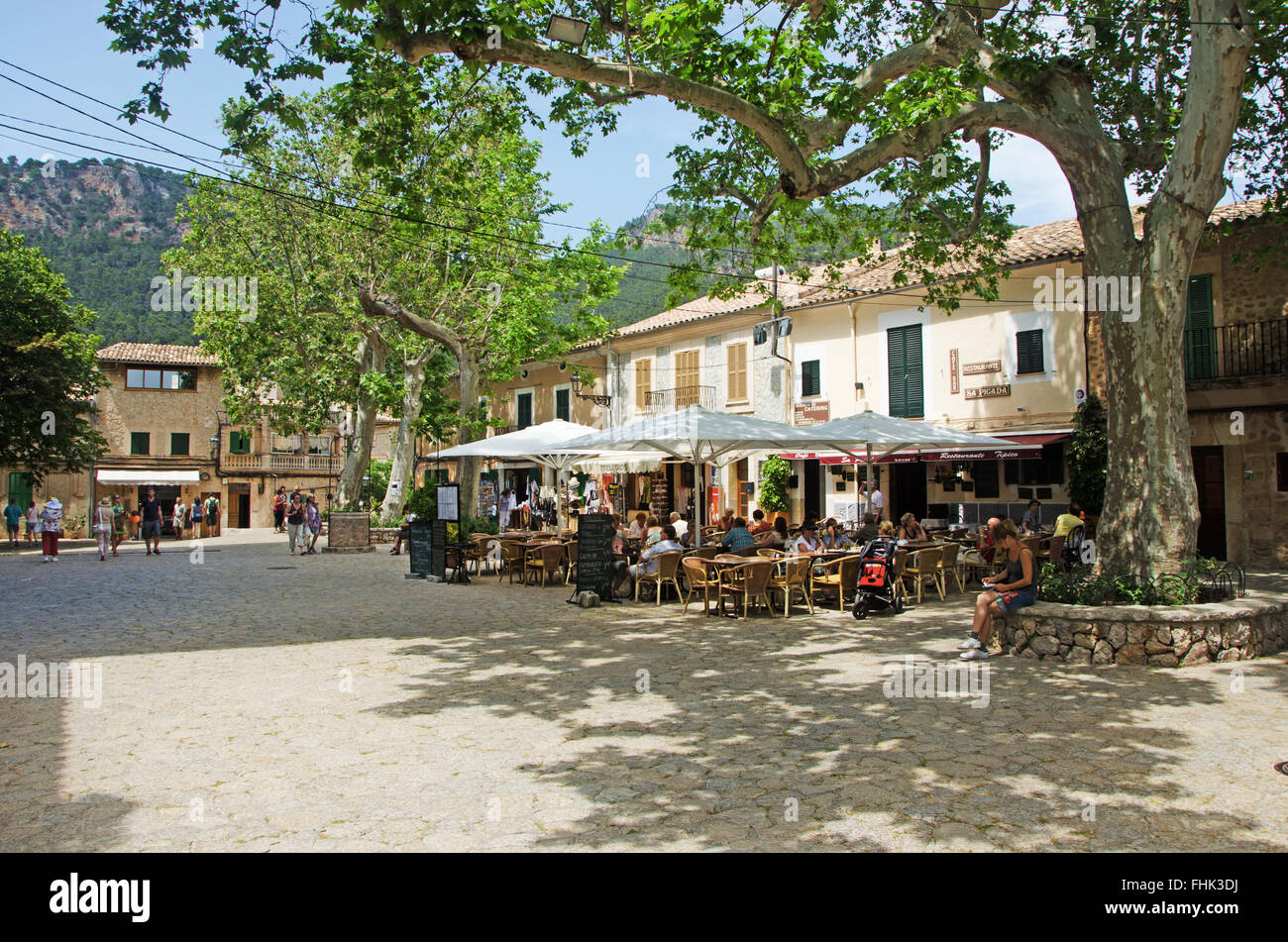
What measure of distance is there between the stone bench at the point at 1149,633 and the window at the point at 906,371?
1282 cm

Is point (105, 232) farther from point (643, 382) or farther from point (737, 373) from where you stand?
point (737, 373)

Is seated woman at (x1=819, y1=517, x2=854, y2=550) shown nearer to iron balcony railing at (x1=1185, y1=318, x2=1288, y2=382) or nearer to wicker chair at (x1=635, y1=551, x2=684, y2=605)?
wicker chair at (x1=635, y1=551, x2=684, y2=605)

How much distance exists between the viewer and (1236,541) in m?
15.7

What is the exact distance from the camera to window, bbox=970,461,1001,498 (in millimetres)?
18859

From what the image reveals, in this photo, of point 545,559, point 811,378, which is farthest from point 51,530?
point 811,378

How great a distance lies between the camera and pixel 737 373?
24766 millimetres

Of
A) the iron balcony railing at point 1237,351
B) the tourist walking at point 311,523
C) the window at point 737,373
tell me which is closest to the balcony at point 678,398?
the window at point 737,373

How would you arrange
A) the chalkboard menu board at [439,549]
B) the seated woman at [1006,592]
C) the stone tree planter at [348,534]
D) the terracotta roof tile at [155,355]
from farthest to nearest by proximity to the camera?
the terracotta roof tile at [155,355], the stone tree planter at [348,534], the chalkboard menu board at [439,549], the seated woman at [1006,592]

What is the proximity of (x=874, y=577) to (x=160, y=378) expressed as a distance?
40.9 metres

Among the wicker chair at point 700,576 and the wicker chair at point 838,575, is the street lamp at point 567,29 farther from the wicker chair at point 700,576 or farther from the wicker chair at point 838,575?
the wicker chair at point 838,575

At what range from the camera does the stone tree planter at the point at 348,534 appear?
2308 cm

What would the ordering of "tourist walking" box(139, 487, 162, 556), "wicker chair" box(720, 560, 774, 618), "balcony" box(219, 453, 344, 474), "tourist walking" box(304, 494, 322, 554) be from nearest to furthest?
1. "wicker chair" box(720, 560, 774, 618)
2. "tourist walking" box(304, 494, 322, 554)
3. "tourist walking" box(139, 487, 162, 556)
4. "balcony" box(219, 453, 344, 474)

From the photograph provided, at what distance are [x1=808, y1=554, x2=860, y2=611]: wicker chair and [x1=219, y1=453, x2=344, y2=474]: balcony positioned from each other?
35130mm

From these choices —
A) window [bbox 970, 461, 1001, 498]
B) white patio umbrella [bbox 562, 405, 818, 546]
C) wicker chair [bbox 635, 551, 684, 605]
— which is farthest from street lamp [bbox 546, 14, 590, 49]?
window [bbox 970, 461, 1001, 498]
